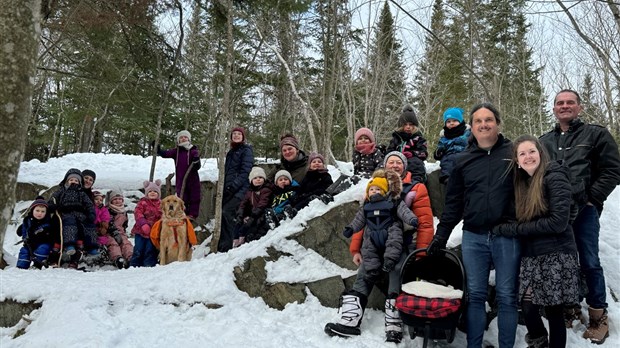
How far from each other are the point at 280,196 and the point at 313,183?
553 mm

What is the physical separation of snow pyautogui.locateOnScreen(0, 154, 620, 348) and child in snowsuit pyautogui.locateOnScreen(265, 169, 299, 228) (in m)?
0.40

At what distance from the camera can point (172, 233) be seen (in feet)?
20.0

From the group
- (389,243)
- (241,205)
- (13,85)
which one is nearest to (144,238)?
(241,205)

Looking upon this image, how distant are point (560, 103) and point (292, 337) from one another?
139 inches

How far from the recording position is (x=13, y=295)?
4.41 m

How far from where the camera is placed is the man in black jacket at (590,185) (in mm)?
3656

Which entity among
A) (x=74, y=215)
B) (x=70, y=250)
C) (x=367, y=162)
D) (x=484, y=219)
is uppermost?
(x=367, y=162)

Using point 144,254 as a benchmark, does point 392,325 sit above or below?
above

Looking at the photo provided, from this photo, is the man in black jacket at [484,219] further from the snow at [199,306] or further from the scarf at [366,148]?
the scarf at [366,148]

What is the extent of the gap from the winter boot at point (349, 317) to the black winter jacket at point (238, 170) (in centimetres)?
365

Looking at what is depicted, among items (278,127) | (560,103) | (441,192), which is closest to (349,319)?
(441,192)

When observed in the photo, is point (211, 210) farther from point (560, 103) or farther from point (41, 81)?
point (41, 81)

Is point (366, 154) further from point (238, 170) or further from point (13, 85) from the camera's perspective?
point (13, 85)

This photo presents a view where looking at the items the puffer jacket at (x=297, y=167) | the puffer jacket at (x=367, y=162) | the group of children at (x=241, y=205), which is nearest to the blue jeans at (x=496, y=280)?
the group of children at (x=241, y=205)
